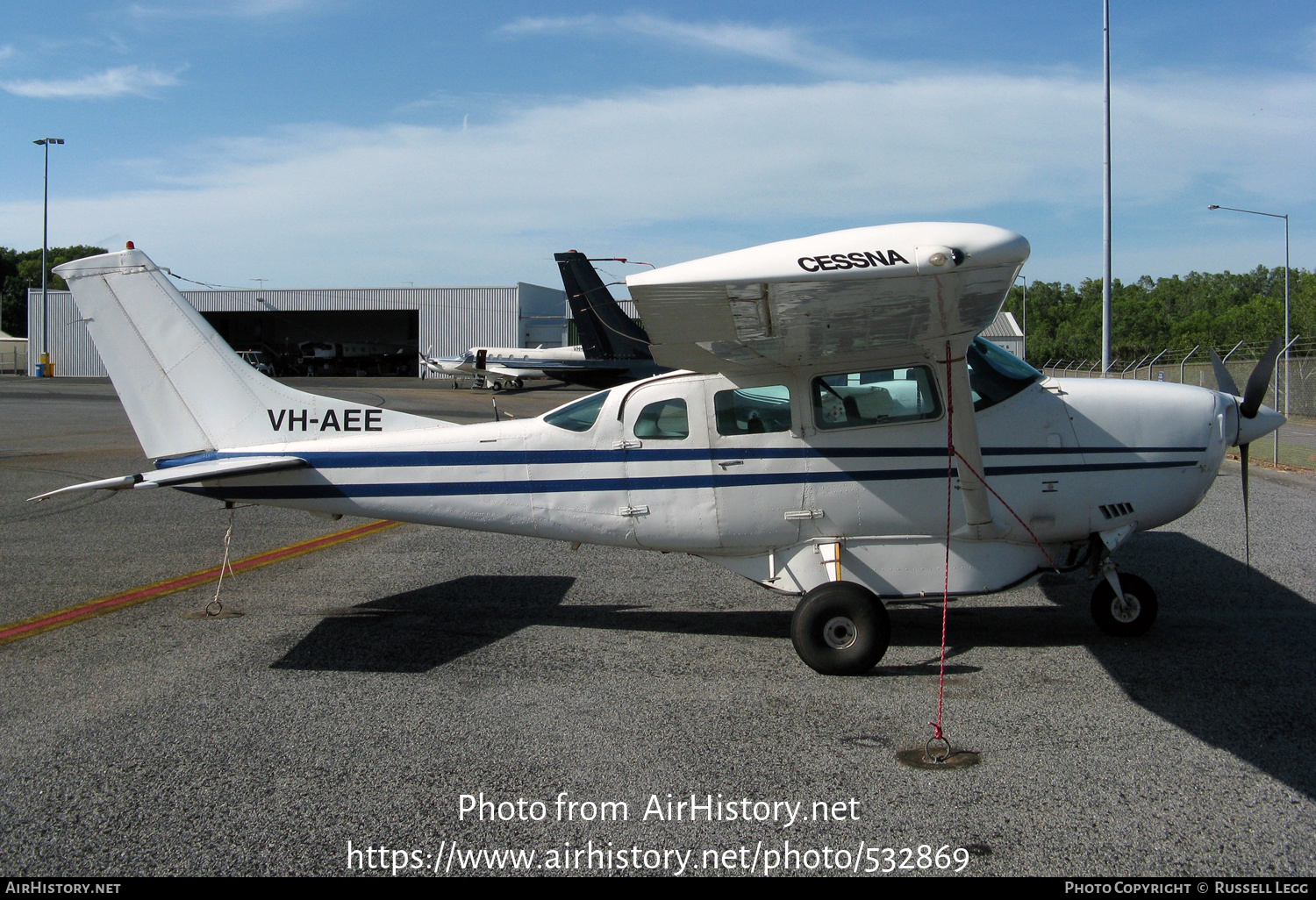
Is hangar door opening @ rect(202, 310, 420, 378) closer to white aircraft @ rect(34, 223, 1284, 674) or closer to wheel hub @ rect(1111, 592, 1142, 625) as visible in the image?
white aircraft @ rect(34, 223, 1284, 674)

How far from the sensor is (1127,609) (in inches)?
243

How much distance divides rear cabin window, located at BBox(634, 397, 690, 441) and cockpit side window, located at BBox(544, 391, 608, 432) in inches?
12.8

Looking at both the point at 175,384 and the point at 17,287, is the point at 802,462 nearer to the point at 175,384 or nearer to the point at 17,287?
the point at 175,384

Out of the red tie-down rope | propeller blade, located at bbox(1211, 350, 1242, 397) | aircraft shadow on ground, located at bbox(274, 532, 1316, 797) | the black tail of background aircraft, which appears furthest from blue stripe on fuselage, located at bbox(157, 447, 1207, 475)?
the black tail of background aircraft

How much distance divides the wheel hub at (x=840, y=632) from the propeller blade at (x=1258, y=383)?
319 cm

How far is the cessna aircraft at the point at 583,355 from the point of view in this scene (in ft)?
81.0

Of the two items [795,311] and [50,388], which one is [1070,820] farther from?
[50,388]

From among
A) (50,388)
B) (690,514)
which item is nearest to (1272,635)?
(690,514)

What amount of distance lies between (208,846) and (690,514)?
348cm

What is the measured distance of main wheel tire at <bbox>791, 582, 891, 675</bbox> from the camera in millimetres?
→ 5504

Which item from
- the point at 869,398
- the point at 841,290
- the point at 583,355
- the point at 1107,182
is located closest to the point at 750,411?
the point at 869,398

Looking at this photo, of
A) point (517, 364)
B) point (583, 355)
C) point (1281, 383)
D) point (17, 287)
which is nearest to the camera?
point (1281, 383)

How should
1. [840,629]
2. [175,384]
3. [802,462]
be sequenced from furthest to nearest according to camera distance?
[175,384]
[802,462]
[840,629]

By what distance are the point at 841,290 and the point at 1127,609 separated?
11.8ft
